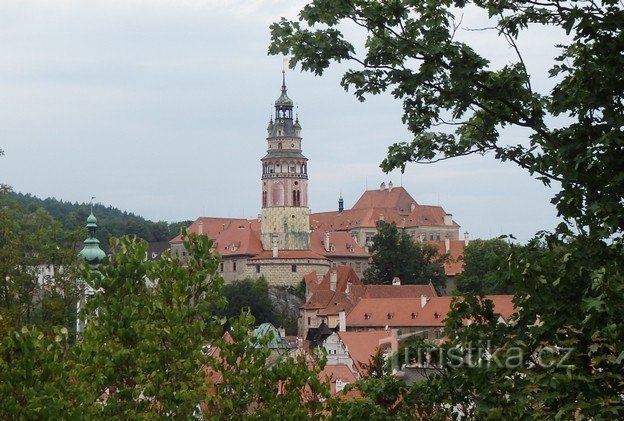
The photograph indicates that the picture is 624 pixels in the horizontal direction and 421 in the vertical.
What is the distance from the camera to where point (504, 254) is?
9.88m

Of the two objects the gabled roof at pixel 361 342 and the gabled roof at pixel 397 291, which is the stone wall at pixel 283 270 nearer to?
the gabled roof at pixel 397 291

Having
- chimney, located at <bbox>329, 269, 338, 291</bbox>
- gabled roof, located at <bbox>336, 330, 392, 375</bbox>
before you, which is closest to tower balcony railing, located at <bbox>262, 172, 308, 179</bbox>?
chimney, located at <bbox>329, 269, 338, 291</bbox>

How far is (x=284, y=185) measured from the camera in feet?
400

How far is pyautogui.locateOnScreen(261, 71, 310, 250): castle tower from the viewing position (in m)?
121

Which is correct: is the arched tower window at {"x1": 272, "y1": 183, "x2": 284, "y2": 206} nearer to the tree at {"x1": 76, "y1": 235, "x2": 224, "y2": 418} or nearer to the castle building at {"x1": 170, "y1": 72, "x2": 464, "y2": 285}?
the castle building at {"x1": 170, "y1": 72, "x2": 464, "y2": 285}

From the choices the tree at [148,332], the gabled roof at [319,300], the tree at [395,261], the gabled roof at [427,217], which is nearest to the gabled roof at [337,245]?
the tree at [395,261]

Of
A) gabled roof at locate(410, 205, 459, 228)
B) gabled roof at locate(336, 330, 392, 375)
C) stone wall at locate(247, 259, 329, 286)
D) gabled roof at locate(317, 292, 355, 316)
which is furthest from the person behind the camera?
gabled roof at locate(410, 205, 459, 228)

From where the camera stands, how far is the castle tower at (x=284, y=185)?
121312 mm

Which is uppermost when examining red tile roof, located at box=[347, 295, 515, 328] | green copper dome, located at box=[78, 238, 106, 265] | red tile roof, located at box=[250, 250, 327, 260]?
red tile roof, located at box=[250, 250, 327, 260]

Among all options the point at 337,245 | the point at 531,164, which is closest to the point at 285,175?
the point at 337,245

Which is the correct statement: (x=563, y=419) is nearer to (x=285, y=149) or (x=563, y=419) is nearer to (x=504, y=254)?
(x=504, y=254)

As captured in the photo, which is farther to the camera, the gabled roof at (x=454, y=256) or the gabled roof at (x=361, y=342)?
the gabled roof at (x=454, y=256)

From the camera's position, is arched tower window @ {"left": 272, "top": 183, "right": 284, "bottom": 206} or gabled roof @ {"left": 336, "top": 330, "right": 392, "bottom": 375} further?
arched tower window @ {"left": 272, "top": 183, "right": 284, "bottom": 206}

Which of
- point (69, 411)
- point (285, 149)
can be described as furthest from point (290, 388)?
point (285, 149)
